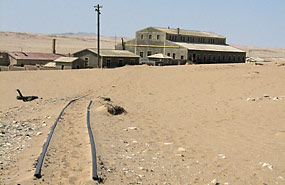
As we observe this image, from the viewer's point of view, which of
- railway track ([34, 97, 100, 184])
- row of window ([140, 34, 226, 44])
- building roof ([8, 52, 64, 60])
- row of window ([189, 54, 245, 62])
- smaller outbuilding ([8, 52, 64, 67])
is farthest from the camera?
row of window ([140, 34, 226, 44])

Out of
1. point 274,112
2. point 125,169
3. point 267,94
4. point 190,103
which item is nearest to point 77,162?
point 125,169

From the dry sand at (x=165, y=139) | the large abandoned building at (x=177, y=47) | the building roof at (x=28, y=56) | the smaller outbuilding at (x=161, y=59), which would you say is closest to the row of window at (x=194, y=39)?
the large abandoned building at (x=177, y=47)

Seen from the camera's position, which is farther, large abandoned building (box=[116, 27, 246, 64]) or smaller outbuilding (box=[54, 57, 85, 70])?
large abandoned building (box=[116, 27, 246, 64])

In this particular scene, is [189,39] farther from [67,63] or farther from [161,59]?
[67,63]

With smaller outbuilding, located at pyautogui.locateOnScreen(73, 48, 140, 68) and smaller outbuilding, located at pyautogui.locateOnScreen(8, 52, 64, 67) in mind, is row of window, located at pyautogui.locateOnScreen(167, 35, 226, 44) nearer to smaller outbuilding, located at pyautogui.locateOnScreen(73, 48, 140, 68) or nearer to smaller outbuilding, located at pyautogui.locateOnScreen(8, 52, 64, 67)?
smaller outbuilding, located at pyautogui.locateOnScreen(73, 48, 140, 68)

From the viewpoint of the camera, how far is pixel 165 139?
1070 centimetres

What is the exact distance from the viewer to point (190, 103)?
17.8m

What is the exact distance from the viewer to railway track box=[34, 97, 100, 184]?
7.22 meters

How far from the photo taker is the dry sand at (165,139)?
7.48m

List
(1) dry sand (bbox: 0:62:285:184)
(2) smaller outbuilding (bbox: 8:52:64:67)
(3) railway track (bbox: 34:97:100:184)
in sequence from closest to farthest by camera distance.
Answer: (3) railway track (bbox: 34:97:100:184)
(1) dry sand (bbox: 0:62:285:184)
(2) smaller outbuilding (bbox: 8:52:64:67)

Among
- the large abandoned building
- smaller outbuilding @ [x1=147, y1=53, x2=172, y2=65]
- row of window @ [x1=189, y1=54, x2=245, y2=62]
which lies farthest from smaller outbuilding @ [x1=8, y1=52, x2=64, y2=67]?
row of window @ [x1=189, y1=54, x2=245, y2=62]

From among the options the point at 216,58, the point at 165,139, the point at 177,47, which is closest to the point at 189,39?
the point at 216,58

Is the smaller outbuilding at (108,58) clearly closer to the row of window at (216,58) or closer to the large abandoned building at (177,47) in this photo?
the large abandoned building at (177,47)

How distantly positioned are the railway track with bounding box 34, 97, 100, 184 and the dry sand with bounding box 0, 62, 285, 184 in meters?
0.02
